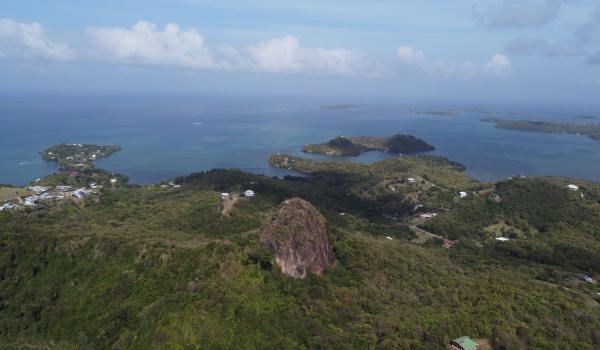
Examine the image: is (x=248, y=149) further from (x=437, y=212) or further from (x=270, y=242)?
(x=270, y=242)

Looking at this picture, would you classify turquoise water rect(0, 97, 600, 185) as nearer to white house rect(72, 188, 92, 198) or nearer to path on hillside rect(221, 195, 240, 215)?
white house rect(72, 188, 92, 198)

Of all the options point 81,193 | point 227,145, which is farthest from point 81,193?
point 227,145

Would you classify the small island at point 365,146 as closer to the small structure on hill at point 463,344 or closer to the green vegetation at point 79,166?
the green vegetation at point 79,166

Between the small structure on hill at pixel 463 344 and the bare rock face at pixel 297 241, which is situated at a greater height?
the bare rock face at pixel 297 241

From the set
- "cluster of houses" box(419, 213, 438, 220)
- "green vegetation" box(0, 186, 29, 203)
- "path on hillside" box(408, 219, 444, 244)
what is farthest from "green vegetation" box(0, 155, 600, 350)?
"cluster of houses" box(419, 213, 438, 220)

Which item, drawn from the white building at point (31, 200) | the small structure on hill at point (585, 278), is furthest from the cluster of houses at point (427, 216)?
the white building at point (31, 200)

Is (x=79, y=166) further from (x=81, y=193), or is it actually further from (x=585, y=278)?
(x=585, y=278)
